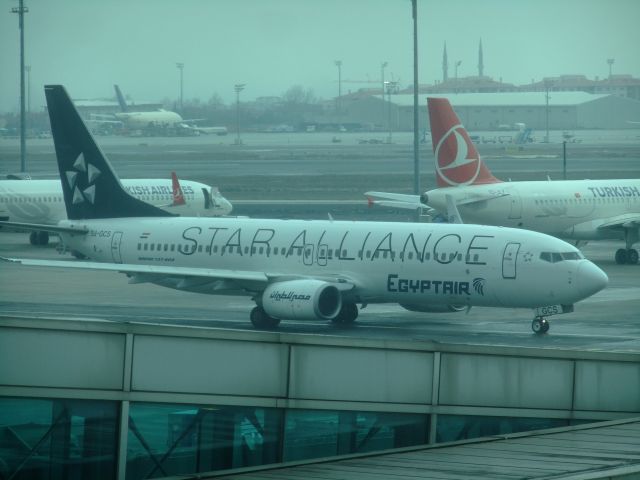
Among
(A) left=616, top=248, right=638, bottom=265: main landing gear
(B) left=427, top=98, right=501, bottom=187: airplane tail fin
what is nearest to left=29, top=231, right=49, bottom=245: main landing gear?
(B) left=427, top=98, right=501, bottom=187: airplane tail fin

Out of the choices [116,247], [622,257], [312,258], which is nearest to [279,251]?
[312,258]

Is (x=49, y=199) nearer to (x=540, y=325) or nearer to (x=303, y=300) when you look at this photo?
(x=303, y=300)

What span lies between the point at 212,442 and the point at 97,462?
6.06ft

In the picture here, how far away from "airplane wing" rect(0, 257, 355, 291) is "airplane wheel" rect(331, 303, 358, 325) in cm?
130

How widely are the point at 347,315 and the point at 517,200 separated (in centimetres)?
2336

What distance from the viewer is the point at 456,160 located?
62.6 meters

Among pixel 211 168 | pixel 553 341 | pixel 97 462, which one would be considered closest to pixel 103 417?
pixel 97 462

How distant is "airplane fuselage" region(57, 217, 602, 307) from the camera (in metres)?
38.1

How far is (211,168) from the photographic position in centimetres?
13012

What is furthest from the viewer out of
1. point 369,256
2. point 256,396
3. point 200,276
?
point 200,276

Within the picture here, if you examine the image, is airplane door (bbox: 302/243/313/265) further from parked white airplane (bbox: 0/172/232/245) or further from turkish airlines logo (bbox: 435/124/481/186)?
parked white airplane (bbox: 0/172/232/245)

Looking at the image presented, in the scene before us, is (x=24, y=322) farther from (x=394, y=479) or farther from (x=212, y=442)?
(x=394, y=479)

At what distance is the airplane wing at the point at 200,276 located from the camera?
39.9 metres

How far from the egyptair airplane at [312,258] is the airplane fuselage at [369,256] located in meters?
0.04
